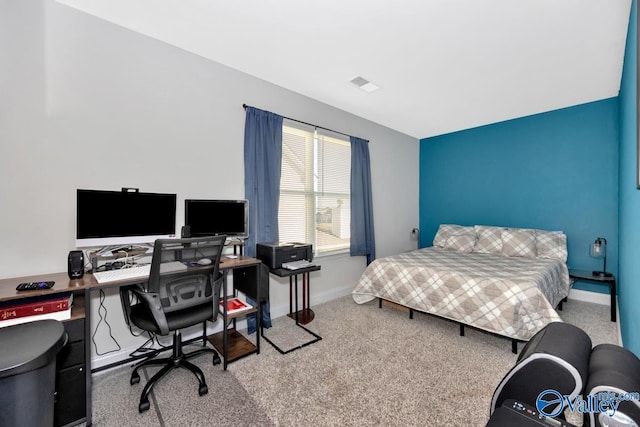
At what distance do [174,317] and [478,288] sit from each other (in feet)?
8.02

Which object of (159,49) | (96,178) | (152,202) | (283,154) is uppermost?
(159,49)

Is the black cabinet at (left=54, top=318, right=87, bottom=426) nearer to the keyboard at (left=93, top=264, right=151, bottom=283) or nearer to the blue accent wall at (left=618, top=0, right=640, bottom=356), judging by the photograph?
the keyboard at (left=93, top=264, right=151, bottom=283)

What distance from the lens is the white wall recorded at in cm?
172

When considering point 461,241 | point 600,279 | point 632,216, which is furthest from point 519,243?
point 632,216

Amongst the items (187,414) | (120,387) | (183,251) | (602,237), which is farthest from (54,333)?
(602,237)

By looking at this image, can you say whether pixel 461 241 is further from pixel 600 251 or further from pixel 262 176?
pixel 262 176

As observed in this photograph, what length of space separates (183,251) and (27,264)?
41.8 inches

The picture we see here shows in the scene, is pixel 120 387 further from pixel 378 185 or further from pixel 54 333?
pixel 378 185

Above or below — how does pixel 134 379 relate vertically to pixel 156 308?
below

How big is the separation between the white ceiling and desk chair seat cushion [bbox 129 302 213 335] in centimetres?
Answer: 207

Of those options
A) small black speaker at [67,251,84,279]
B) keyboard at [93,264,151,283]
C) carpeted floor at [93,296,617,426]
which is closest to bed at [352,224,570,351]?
carpeted floor at [93,296,617,426]

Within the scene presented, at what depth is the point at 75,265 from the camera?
1.68 meters

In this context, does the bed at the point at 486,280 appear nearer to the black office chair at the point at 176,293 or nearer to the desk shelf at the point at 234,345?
the desk shelf at the point at 234,345

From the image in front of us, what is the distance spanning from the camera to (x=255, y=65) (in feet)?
8.41
